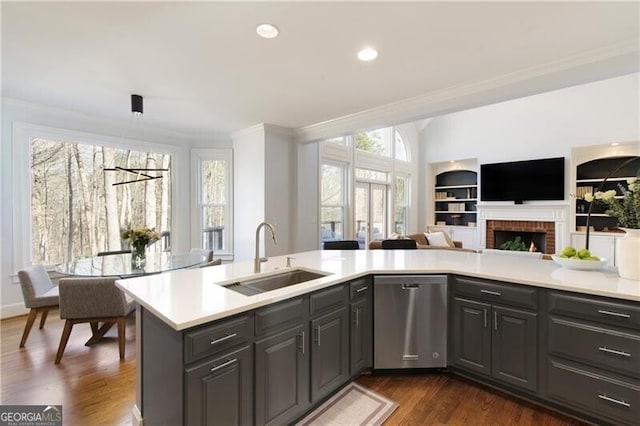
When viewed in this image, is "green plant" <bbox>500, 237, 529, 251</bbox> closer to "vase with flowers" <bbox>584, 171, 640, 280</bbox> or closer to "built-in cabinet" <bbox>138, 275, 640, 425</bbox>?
"vase with flowers" <bbox>584, 171, 640, 280</bbox>

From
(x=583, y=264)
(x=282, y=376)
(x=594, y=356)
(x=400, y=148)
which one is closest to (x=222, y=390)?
(x=282, y=376)

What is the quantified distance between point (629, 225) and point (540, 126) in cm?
606

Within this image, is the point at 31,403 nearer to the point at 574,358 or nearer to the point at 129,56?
the point at 129,56

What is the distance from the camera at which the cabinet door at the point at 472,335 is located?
2299 millimetres

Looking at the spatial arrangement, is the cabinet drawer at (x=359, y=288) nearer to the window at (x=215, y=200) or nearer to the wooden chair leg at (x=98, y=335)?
the wooden chair leg at (x=98, y=335)

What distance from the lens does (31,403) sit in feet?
7.05

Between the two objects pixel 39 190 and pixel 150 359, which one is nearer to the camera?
pixel 150 359

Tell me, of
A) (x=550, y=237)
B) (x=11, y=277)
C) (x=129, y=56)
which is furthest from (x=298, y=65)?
(x=550, y=237)

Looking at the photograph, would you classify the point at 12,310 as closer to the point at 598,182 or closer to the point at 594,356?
the point at 594,356

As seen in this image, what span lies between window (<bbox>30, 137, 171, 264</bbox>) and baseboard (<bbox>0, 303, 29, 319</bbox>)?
59 cm

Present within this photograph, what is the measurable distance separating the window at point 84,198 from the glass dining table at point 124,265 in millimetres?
1047

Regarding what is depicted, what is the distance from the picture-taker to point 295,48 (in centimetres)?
251

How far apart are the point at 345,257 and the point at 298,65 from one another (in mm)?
1911

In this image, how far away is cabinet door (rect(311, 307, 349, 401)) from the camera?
2.00 meters
